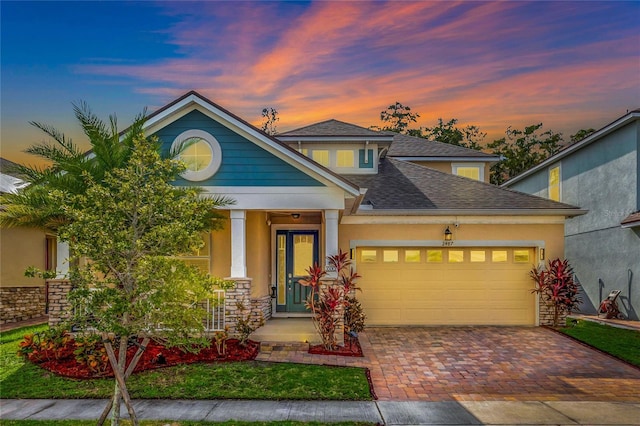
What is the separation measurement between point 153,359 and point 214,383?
5.56 feet

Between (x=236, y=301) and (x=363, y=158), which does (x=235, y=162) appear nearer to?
(x=236, y=301)

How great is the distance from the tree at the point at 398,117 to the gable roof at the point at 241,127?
33716 millimetres

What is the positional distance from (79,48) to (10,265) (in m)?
7.05

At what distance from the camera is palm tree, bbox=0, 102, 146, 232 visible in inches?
248

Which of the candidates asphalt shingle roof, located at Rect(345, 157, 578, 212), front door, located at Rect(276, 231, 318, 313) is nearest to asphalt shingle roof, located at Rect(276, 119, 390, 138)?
asphalt shingle roof, located at Rect(345, 157, 578, 212)

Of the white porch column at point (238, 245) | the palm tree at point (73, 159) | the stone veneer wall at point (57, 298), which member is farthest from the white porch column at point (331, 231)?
the stone veneer wall at point (57, 298)

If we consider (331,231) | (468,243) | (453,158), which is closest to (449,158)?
(453,158)

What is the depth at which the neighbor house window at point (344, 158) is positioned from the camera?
49.5 feet

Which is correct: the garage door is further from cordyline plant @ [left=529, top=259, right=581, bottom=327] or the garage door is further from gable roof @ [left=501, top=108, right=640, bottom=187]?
gable roof @ [left=501, top=108, right=640, bottom=187]

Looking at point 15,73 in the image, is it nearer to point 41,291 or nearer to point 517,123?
point 41,291

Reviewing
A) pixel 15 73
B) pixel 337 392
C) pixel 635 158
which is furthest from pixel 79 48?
pixel 635 158

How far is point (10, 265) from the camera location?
13266 millimetres

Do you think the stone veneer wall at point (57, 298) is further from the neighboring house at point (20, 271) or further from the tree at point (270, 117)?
the tree at point (270, 117)

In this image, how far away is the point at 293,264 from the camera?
41.8 feet
